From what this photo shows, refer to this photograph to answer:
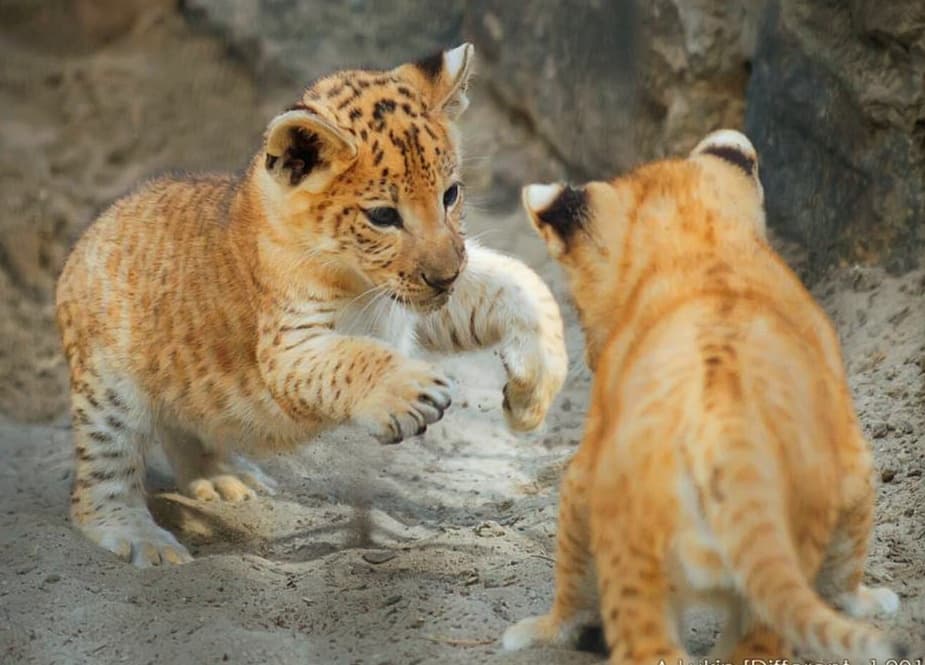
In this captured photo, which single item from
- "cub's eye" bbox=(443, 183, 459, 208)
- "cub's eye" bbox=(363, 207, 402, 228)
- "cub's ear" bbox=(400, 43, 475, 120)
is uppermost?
"cub's ear" bbox=(400, 43, 475, 120)

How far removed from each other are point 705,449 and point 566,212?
1.35 metres

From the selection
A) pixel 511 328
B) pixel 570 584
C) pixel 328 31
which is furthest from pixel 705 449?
pixel 328 31

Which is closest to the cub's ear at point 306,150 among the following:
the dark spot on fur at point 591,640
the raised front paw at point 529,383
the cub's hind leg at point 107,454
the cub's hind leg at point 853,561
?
the raised front paw at point 529,383

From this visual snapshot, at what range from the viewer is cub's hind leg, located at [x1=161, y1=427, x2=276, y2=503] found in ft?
23.6

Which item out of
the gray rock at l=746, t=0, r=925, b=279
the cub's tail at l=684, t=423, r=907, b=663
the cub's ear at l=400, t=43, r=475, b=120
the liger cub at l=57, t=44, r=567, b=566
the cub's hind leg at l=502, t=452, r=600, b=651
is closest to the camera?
the cub's tail at l=684, t=423, r=907, b=663

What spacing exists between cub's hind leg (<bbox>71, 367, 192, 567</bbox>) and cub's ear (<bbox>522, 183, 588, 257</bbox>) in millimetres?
2815

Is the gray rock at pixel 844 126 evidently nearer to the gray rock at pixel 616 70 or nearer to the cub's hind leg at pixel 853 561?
the gray rock at pixel 616 70

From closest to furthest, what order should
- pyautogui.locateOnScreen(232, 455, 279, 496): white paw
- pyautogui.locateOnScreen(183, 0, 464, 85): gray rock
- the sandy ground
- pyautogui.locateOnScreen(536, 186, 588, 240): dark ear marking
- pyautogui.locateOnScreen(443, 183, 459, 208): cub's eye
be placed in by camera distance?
pyautogui.locateOnScreen(536, 186, 588, 240): dark ear marking
the sandy ground
pyautogui.locateOnScreen(443, 183, 459, 208): cub's eye
pyautogui.locateOnScreen(232, 455, 279, 496): white paw
pyautogui.locateOnScreen(183, 0, 464, 85): gray rock

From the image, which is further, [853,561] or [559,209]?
[559,209]

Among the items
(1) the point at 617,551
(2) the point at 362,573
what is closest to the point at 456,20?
(2) the point at 362,573

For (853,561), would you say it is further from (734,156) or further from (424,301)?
(424,301)

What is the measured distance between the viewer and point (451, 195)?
→ 5898mm

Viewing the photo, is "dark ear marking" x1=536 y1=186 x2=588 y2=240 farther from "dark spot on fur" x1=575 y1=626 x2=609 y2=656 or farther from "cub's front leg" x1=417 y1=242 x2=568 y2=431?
"cub's front leg" x1=417 y1=242 x2=568 y2=431

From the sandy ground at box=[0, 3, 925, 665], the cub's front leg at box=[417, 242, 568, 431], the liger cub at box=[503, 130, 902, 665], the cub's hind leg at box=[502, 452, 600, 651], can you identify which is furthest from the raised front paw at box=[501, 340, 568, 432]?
the cub's hind leg at box=[502, 452, 600, 651]
